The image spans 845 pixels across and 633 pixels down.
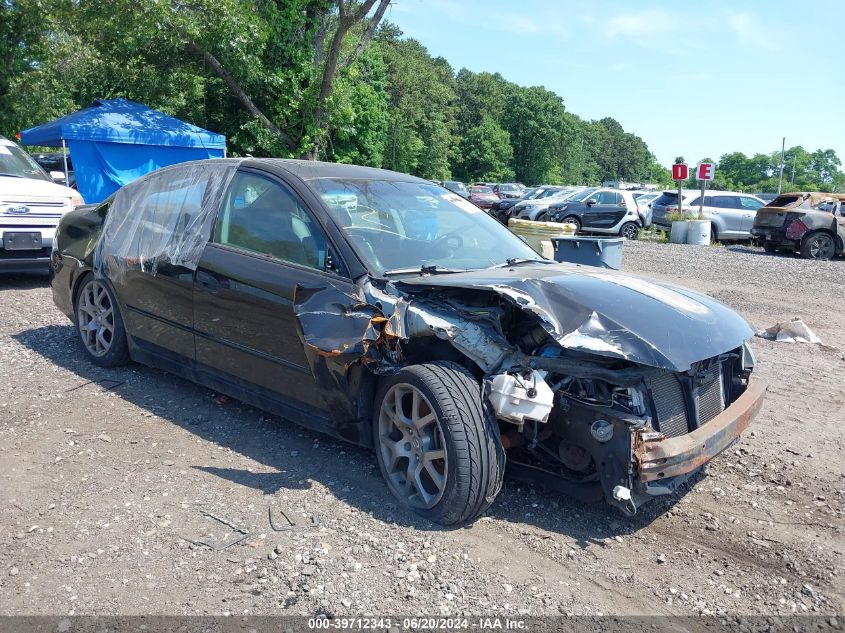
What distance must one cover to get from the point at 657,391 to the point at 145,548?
2.51 m

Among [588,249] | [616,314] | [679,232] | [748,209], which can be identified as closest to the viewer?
[616,314]

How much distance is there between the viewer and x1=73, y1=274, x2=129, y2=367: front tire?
534 centimetres

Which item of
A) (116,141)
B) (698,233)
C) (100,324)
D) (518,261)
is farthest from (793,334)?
(698,233)

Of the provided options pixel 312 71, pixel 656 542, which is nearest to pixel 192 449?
pixel 656 542

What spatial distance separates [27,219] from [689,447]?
8.38 metres

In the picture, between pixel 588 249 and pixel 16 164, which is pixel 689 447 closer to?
pixel 588 249

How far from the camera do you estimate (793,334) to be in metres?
7.64

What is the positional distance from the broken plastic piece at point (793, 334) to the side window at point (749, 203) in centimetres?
1608

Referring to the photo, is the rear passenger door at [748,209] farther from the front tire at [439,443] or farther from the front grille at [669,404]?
the front tire at [439,443]

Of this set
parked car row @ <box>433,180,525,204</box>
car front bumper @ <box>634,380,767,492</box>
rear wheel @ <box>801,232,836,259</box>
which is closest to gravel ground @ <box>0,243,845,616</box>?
car front bumper @ <box>634,380,767,492</box>

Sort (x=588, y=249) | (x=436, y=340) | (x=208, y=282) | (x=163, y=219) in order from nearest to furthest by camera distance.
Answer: (x=436, y=340) → (x=208, y=282) → (x=163, y=219) → (x=588, y=249)

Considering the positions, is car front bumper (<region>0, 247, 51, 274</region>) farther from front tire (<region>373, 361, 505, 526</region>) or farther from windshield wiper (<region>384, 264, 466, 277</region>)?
front tire (<region>373, 361, 505, 526</region>)

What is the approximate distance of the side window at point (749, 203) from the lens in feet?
73.2

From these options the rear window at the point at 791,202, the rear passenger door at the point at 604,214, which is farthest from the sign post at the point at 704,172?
the rear window at the point at 791,202
